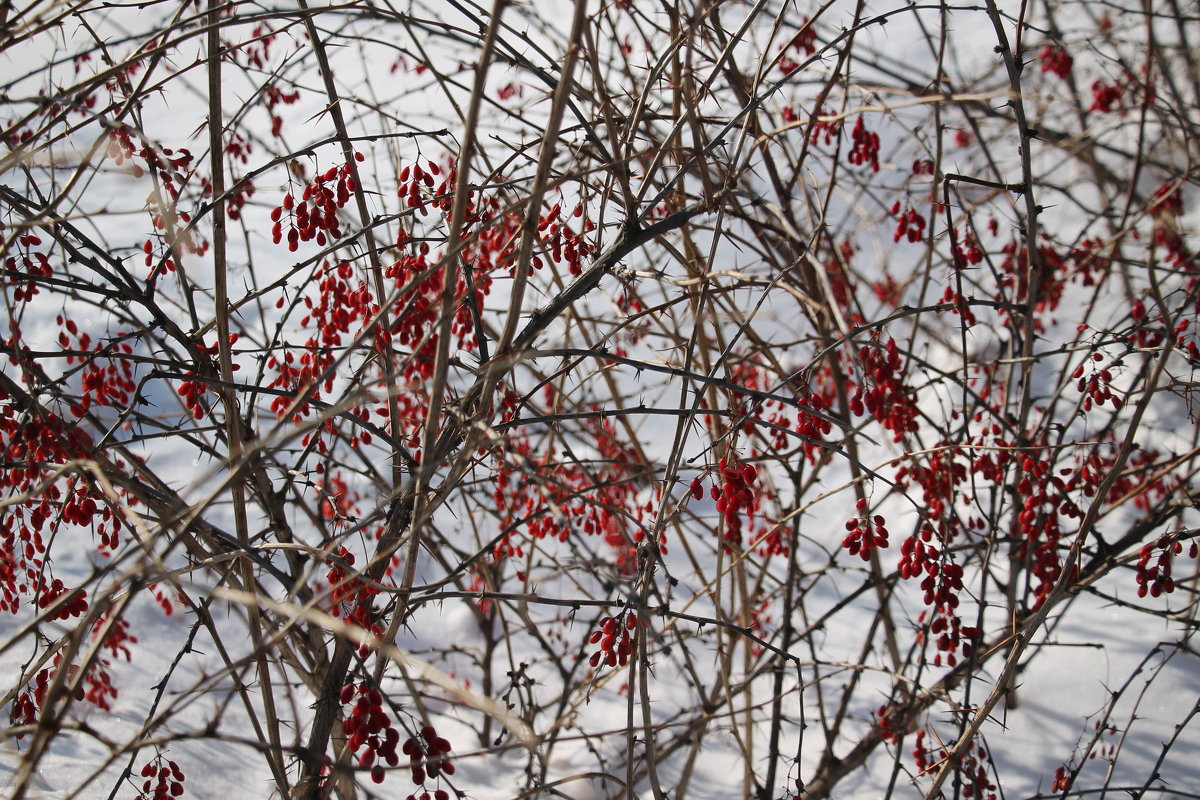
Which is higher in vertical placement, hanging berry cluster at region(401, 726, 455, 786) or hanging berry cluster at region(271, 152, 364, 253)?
hanging berry cluster at region(271, 152, 364, 253)

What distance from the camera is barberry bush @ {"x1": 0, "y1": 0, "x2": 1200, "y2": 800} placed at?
1.30m

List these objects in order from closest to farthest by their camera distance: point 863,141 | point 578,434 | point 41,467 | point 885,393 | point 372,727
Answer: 1. point 372,727
2. point 41,467
3. point 885,393
4. point 863,141
5. point 578,434

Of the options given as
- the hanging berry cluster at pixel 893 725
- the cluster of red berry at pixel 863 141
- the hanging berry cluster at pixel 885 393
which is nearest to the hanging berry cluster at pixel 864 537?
the hanging berry cluster at pixel 885 393

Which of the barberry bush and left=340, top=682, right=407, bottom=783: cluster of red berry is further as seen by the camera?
the barberry bush

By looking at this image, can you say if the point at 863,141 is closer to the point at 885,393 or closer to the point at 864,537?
the point at 885,393

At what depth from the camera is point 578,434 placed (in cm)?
272

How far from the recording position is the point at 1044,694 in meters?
2.61

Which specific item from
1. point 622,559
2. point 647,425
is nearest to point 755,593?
point 622,559

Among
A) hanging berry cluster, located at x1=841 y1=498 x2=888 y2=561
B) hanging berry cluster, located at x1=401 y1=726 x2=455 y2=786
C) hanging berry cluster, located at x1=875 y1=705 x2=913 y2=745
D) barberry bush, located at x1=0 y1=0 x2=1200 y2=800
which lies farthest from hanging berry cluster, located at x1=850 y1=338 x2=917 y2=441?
hanging berry cluster, located at x1=401 y1=726 x2=455 y2=786

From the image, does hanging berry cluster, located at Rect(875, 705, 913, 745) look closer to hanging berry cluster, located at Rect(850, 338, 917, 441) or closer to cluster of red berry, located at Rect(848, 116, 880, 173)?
hanging berry cluster, located at Rect(850, 338, 917, 441)

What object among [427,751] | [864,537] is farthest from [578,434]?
[427,751]

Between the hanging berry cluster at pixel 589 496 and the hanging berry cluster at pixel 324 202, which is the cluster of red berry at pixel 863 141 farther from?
the hanging berry cluster at pixel 324 202

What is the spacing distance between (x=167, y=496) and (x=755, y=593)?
142cm

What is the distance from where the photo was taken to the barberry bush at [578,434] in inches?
51.1
